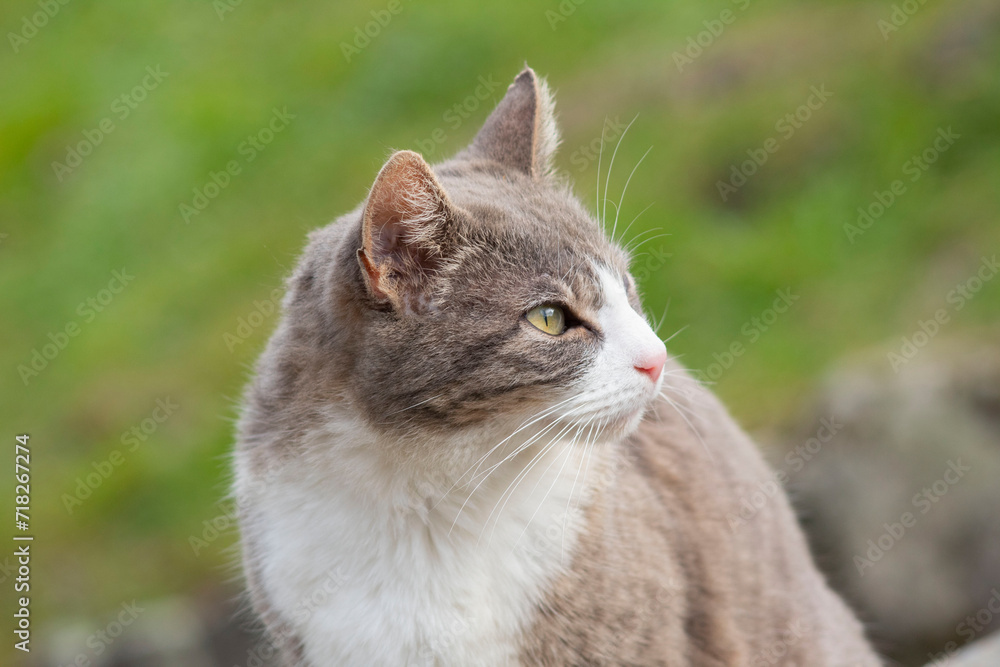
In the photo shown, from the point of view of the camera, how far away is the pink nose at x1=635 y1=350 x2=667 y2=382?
9.34 ft

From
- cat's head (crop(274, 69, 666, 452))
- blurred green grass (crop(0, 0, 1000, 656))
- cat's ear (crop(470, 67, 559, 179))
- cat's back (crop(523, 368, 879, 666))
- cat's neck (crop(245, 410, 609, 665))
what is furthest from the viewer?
blurred green grass (crop(0, 0, 1000, 656))

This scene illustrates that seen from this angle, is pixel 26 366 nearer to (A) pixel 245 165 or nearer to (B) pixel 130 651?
(A) pixel 245 165

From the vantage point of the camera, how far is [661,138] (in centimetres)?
720

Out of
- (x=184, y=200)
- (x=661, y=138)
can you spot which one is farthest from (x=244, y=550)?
(x=184, y=200)

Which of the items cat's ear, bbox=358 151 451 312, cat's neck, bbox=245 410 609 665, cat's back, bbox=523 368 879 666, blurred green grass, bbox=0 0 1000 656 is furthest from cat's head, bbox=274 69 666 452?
blurred green grass, bbox=0 0 1000 656

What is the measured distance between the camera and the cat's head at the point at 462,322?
111 inches

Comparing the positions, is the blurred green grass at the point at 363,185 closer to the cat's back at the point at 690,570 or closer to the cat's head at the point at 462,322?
the cat's back at the point at 690,570

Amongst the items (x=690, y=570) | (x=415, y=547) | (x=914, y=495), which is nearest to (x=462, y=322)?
(x=415, y=547)

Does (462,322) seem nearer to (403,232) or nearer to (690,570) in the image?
(403,232)

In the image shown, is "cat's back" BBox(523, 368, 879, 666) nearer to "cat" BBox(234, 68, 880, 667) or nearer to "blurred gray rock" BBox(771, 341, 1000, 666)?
"cat" BBox(234, 68, 880, 667)

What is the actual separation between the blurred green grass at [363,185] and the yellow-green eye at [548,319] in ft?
10.8

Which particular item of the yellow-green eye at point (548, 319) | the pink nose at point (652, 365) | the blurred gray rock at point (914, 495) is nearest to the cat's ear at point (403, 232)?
the yellow-green eye at point (548, 319)

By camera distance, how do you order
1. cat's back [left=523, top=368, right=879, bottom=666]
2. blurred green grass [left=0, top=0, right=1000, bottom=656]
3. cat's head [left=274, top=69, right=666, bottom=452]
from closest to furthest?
1. cat's head [left=274, top=69, right=666, bottom=452]
2. cat's back [left=523, top=368, right=879, bottom=666]
3. blurred green grass [left=0, top=0, right=1000, bottom=656]

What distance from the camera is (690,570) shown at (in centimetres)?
→ 346
